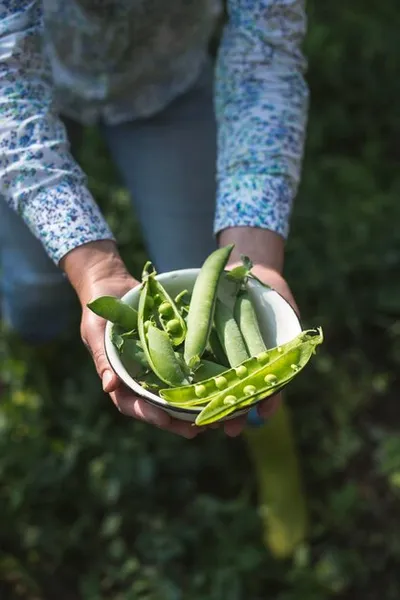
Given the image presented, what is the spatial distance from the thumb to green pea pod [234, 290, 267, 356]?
209mm

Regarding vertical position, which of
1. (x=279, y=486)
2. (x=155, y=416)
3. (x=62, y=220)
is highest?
(x=62, y=220)

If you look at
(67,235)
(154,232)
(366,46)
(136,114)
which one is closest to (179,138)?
(136,114)

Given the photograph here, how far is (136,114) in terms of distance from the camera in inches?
72.5

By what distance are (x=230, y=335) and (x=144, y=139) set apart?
80 centimetres

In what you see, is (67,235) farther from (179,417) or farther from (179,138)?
(179,138)

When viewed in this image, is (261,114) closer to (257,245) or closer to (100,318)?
(257,245)

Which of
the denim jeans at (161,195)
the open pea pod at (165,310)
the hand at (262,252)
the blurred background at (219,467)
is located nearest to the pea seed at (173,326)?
the open pea pod at (165,310)

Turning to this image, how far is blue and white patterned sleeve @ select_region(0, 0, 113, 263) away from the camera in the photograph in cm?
138

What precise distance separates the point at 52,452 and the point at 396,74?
6.29 feet

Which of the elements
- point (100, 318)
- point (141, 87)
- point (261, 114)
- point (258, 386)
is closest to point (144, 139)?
point (141, 87)

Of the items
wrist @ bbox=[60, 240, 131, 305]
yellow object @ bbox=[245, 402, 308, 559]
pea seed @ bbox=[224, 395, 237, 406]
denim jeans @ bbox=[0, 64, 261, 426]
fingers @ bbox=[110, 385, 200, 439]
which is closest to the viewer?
pea seed @ bbox=[224, 395, 237, 406]

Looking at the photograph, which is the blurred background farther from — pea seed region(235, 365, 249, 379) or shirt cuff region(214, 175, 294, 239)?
pea seed region(235, 365, 249, 379)

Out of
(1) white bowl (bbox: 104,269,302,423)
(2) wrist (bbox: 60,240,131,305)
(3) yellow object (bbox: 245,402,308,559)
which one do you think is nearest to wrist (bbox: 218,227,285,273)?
(1) white bowl (bbox: 104,269,302,423)

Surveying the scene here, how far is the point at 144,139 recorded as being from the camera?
1863mm
